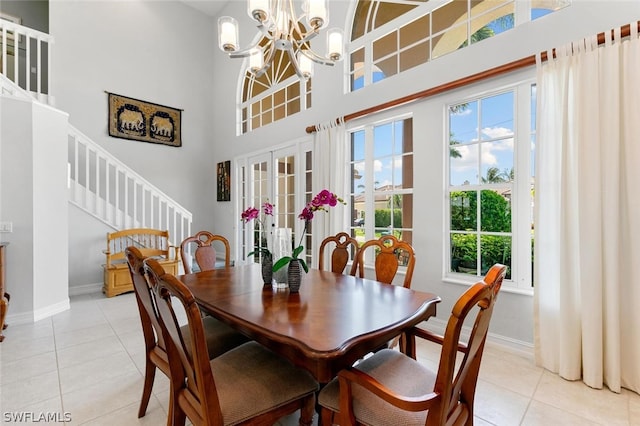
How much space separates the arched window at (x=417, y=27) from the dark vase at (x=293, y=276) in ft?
8.88

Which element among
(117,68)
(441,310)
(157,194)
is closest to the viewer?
(441,310)

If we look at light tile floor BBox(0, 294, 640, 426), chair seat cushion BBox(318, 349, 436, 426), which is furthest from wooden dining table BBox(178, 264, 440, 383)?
light tile floor BBox(0, 294, 640, 426)

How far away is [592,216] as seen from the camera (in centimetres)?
209

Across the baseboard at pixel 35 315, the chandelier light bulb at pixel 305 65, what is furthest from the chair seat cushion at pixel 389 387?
the baseboard at pixel 35 315

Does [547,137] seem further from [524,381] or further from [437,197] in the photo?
[524,381]

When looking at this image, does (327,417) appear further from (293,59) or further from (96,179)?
(96,179)

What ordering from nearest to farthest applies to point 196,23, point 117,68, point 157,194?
point 157,194 → point 117,68 → point 196,23

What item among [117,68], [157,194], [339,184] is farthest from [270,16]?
[117,68]

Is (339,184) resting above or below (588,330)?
above

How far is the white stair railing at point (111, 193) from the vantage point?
4.43 metres

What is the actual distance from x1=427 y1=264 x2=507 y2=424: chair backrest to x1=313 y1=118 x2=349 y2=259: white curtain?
2777 millimetres

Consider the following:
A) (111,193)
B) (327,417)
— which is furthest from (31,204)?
(327,417)

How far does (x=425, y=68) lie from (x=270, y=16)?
179 centimetres

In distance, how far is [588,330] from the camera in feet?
6.81
